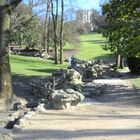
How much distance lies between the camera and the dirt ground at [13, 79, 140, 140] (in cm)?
1126

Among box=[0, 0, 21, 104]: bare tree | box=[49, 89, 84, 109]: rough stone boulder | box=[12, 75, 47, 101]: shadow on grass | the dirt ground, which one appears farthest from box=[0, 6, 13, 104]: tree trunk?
box=[49, 89, 84, 109]: rough stone boulder

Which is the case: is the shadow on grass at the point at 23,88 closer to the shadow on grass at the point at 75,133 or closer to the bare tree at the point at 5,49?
the bare tree at the point at 5,49

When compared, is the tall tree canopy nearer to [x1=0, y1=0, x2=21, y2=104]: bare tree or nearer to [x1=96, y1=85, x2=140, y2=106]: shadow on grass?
[x1=96, y1=85, x2=140, y2=106]: shadow on grass

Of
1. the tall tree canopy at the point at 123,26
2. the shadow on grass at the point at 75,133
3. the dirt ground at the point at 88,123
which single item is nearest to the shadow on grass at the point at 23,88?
the tall tree canopy at the point at 123,26

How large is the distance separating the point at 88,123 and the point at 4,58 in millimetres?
9320

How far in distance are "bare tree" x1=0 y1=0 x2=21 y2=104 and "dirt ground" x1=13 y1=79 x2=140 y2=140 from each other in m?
4.90

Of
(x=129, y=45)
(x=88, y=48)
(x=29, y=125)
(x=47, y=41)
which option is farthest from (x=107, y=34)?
(x=88, y=48)

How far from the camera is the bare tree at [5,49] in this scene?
21312 millimetres

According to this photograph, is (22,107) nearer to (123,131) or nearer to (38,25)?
(123,131)

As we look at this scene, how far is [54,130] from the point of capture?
12055mm

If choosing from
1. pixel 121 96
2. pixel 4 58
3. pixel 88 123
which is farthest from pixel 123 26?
pixel 88 123

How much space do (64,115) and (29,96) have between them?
11.3 m

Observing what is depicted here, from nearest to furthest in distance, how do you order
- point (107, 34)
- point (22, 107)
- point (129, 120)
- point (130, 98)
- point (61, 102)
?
point (129, 120)
point (61, 102)
point (22, 107)
point (130, 98)
point (107, 34)

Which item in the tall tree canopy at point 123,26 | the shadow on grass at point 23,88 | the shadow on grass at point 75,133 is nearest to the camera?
the shadow on grass at point 75,133
